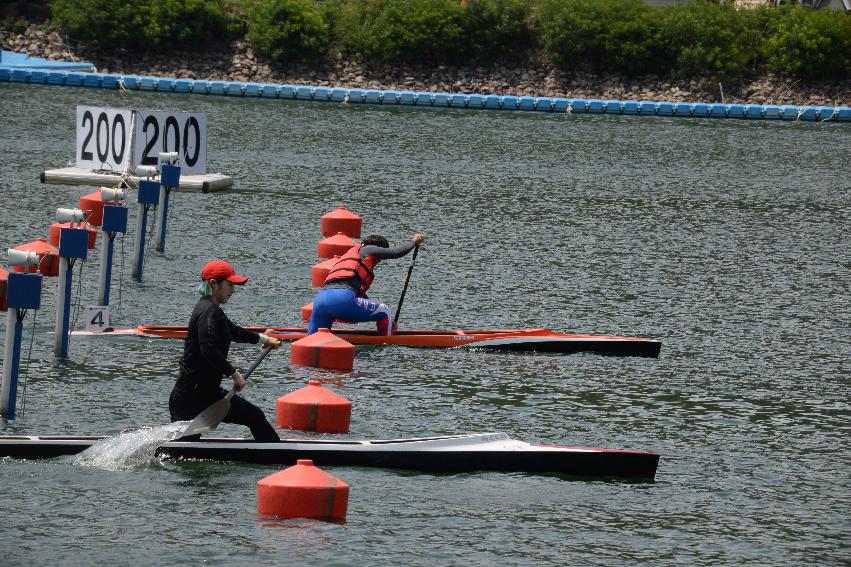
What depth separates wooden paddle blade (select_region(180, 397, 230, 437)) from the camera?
13055mm

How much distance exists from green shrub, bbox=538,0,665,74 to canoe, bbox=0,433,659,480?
234 feet

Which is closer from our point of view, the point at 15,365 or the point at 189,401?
the point at 189,401

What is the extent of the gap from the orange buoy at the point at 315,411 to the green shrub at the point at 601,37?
70.3 m

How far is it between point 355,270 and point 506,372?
2.34m

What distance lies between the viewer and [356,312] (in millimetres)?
18609

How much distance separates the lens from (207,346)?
1262 centimetres

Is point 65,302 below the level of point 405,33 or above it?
below

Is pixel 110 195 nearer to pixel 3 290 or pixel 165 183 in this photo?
pixel 3 290

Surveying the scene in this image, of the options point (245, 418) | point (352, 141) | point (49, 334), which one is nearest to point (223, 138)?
point (352, 141)

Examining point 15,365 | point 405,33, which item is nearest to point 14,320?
point 15,365

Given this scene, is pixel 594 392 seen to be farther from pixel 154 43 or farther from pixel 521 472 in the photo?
pixel 154 43

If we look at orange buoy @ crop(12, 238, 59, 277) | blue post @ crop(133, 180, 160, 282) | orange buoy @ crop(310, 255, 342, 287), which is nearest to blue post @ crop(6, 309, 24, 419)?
orange buoy @ crop(12, 238, 59, 277)

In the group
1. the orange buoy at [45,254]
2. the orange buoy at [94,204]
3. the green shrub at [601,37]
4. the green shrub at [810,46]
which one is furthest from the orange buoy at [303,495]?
the green shrub at [810,46]

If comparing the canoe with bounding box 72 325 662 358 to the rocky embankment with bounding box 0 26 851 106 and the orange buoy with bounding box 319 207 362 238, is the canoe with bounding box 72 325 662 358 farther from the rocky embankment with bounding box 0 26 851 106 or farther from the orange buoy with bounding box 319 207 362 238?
the rocky embankment with bounding box 0 26 851 106
